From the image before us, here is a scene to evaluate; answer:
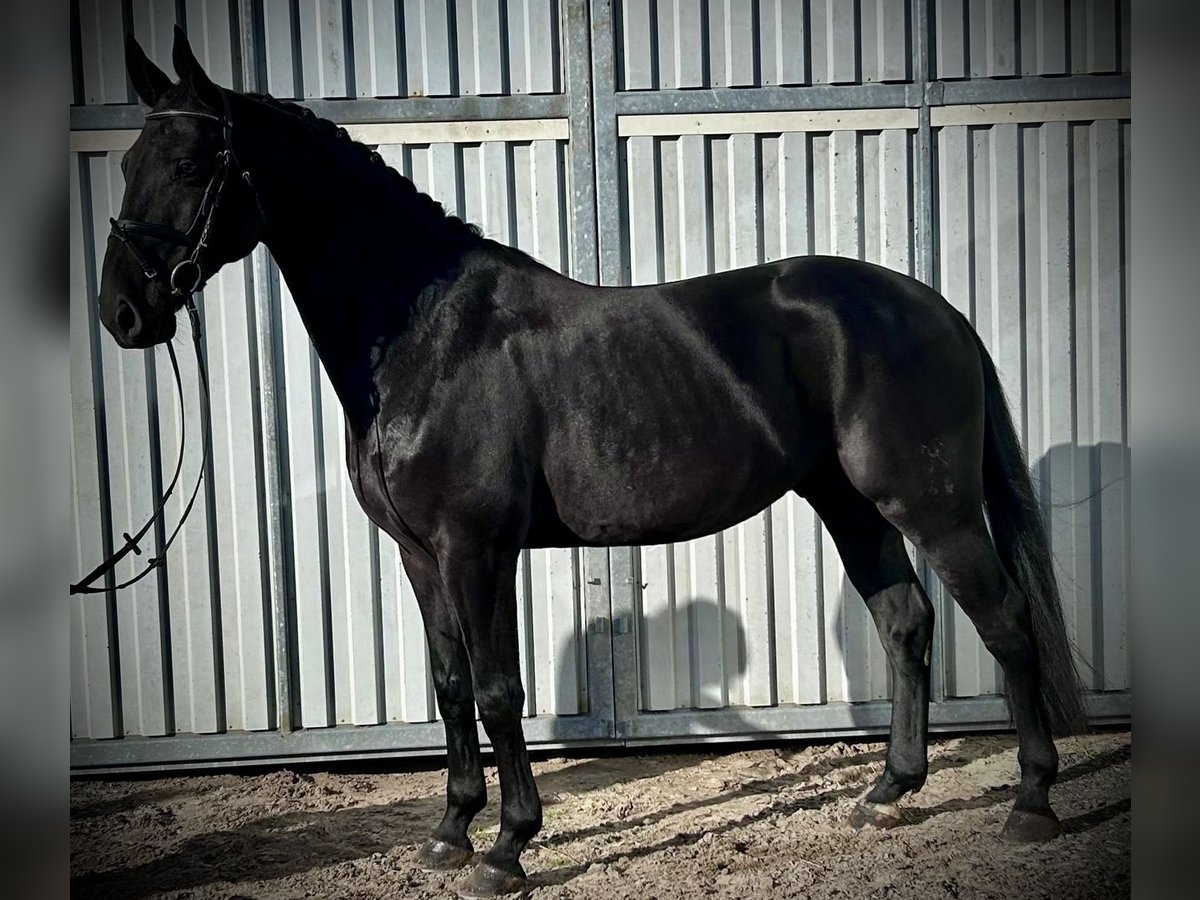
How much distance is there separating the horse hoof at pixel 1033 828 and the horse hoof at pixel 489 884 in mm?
1595

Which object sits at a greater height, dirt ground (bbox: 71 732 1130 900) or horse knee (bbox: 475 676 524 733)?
horse knee (bbox: 475 676 524 733)

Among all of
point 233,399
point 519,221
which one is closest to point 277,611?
point 233,399

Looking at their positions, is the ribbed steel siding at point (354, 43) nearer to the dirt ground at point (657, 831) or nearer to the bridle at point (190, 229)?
the bridle at point (190, 229)

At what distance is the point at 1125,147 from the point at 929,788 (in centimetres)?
284

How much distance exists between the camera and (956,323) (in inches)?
124

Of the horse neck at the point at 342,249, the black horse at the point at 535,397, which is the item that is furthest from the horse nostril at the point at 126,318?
the horse neck at the point at 342,249

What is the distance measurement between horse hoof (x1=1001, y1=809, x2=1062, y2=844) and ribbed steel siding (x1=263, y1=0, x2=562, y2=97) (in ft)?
10.8

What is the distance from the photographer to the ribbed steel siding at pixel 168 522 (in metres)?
4.04

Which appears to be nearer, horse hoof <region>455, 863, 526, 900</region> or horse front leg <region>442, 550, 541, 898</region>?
horse front leg <region>442, 550, 541, 898</region>

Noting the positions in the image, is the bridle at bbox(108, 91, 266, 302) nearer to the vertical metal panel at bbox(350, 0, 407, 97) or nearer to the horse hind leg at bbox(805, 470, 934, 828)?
the vertical metal panel at bbox(350, 0, 407, 97)

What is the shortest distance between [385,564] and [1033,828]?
260 cm

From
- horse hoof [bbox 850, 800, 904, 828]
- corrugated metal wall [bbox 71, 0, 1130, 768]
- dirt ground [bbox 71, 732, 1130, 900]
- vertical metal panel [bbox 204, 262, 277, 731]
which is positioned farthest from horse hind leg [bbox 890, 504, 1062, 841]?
vertical metal panel [bbox 204, 262, 277, 731]

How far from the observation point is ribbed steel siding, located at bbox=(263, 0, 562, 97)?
4.00 metres

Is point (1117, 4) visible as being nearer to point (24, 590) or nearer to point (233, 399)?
point (233, 399)
